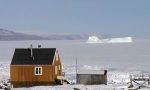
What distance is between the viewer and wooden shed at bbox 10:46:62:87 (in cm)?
4772

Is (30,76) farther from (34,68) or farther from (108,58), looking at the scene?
(108,58)

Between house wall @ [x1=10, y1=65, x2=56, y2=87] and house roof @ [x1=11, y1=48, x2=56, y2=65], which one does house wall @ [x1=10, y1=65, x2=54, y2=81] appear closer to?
house wall @ [x1=10, y1=65, x2=56, y2=87]

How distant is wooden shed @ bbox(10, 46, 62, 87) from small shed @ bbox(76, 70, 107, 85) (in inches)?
105

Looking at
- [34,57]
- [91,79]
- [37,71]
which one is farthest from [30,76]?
[91,79]

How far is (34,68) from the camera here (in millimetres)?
47781

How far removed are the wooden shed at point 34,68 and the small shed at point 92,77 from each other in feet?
8.73

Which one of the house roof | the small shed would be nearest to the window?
the house roof

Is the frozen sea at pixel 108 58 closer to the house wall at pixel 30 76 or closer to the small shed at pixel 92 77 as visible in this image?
the small shed at pixel 92 77

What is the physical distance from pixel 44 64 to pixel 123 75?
18868 millimetres

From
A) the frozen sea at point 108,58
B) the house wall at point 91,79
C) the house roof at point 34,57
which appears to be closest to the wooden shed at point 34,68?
the house roof at point 34,57

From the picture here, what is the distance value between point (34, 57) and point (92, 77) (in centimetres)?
647

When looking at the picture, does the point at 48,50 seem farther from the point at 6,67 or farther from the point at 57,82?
the point at 6,67

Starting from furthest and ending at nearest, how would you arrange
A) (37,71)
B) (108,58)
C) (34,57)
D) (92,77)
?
(108,58) → (92,77) → (34,57) → (37,71)

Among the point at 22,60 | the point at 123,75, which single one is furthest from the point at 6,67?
the point at 22,60
